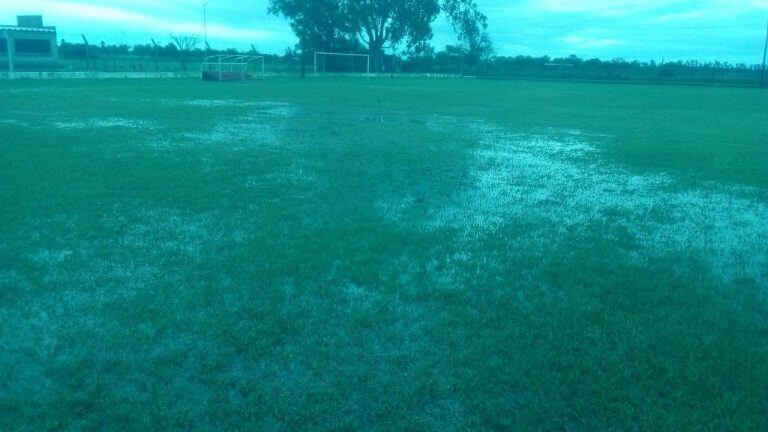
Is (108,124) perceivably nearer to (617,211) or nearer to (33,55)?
(617,211)

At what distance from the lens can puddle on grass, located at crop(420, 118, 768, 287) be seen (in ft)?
17.1

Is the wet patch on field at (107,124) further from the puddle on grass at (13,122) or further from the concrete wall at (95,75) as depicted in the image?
the concrete wall at (95,75)

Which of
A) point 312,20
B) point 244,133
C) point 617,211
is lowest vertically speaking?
point 617,211

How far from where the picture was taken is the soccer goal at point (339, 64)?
48219 millimetres

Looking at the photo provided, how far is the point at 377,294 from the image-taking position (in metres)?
4.04

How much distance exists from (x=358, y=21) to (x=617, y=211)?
47286 millimetres

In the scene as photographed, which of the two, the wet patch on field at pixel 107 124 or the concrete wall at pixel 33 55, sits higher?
the concrete wall at pixel 33 55

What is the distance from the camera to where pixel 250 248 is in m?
4.88

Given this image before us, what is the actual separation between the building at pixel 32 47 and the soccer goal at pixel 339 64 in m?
18.6

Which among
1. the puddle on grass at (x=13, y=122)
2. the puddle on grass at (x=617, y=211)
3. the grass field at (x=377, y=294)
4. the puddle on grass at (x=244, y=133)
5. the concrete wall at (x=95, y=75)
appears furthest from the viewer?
the concrete wall at (x=95, y=75)

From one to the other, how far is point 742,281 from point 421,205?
3.18 metres

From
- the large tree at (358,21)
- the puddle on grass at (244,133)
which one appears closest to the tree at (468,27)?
the large tree at (358,21)

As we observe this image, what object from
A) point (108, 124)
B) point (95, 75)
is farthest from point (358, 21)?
point (108, 124)

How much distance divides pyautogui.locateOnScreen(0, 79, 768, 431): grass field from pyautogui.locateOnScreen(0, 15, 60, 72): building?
36.1 meters
